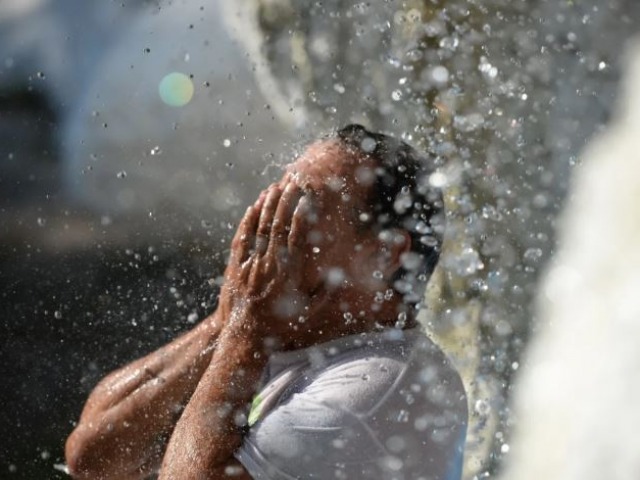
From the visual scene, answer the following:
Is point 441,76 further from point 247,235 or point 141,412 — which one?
point 141,412

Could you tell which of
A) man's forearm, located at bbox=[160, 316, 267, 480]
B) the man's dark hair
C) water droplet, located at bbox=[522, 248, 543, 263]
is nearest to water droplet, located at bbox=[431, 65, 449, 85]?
water droplet, located at bbox=[522, 248, 543, 263]

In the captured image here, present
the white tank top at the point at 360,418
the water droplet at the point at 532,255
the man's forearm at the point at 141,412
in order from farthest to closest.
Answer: the water droplet at the point at 532,255
the man's forearm at the point at 141,412
the white tank top at the point at 360,418

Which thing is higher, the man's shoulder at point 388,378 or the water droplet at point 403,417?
the man's shoulder at point 388,378

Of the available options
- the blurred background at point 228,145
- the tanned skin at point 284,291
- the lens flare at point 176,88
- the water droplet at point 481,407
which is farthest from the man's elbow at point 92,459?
the lens flare at point 176,88

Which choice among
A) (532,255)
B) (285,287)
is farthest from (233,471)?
(532,255)

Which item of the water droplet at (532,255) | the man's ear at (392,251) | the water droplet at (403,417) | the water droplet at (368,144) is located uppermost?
the water droplet at (368,144)

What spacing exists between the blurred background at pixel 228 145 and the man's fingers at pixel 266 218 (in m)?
0.98

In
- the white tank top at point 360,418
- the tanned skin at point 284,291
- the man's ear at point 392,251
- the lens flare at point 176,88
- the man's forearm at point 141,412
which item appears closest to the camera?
the white tank top at point 360,418

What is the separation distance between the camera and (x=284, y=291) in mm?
1815

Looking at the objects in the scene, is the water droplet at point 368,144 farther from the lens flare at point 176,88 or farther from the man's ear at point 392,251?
the lens flare at point 176,88

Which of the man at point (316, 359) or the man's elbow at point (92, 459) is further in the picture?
the man's elbow at point (92, 459)

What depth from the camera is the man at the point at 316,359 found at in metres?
1.64

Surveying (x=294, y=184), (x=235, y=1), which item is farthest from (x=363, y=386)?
(x=235, y=1)

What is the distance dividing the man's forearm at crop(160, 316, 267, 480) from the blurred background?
1098 mm
